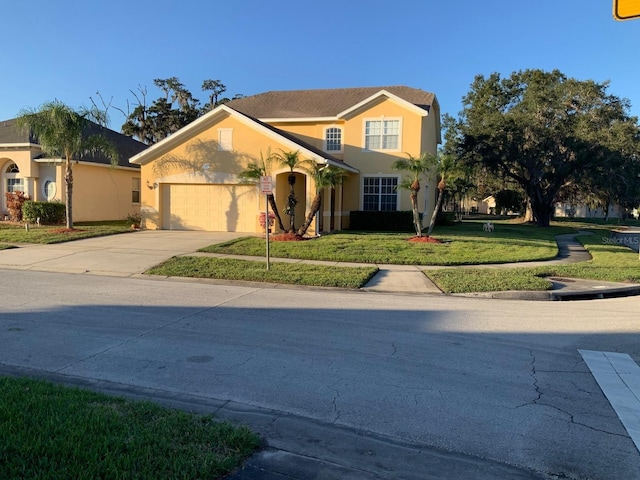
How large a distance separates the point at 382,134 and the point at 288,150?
6047 mm

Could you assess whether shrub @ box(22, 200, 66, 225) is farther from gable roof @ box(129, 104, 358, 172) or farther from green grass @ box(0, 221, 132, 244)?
gable roof @ box(129, 104, 358, 172)

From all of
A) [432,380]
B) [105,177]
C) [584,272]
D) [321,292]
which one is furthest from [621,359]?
[105,177]

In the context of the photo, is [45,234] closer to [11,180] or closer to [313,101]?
[11,180]

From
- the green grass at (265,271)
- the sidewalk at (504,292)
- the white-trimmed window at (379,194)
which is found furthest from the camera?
the white-trimmed window at (379,194)

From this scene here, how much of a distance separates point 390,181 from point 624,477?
2247 centimetres

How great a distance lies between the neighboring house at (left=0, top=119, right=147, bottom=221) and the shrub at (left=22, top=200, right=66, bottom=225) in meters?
1.14

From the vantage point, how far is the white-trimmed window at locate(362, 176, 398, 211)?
25.4 metres

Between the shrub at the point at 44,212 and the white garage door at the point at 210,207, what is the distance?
596 cm

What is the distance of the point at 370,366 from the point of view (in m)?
5.73

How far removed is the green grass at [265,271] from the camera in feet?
38.2

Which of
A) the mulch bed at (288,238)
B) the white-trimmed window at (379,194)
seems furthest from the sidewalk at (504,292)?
the white-trimmed window at (379,194)

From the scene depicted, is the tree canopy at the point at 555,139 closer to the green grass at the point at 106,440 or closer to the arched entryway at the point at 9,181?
the arched entryway at the point at 9,181

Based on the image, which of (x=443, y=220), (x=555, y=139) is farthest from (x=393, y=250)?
(x=555, y=139)

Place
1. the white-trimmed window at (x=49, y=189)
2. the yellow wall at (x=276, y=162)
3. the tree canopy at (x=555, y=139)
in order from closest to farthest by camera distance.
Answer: the yellow wall at (x=276, y=162) → the white-trimmed window at (x=49, y=189) → the tree canopy at (x=555, y=139)
